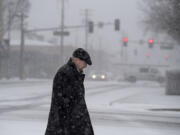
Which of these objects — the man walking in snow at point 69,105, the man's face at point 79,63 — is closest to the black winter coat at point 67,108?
the man walking in snow at point 69,105

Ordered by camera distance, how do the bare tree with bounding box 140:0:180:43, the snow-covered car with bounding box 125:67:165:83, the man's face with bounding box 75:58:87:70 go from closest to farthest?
1. the man's face with bounding box 75:58:87:70
2. the bare tree with bounding box 140:0:180:43
3. the snow-covered car with bounding box 125:67:165:83

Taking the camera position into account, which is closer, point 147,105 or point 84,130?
point 84,130

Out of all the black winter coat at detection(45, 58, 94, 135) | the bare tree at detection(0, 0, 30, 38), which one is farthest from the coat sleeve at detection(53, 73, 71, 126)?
the bare tree at detection(0, 0, 30, 38)

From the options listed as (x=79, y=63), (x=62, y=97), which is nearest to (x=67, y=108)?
(x=62, y=97)

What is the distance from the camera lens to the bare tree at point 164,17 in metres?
18.8

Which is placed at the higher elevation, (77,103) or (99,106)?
(77,103)

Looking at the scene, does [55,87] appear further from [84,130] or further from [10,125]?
[10,125]

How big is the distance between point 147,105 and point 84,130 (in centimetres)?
1220

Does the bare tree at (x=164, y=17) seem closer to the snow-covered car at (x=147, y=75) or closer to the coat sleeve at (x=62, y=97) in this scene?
the snow-covered car at (x=147, y=75)

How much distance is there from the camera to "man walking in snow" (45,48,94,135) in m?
4.74

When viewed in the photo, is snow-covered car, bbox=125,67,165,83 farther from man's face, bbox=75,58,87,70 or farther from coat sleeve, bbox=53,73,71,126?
coat sleeve, bbox=53,73,71,126

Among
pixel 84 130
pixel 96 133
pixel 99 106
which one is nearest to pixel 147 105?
pixel 99 106

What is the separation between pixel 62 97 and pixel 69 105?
5.4 inches

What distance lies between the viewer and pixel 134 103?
17.4 meters
